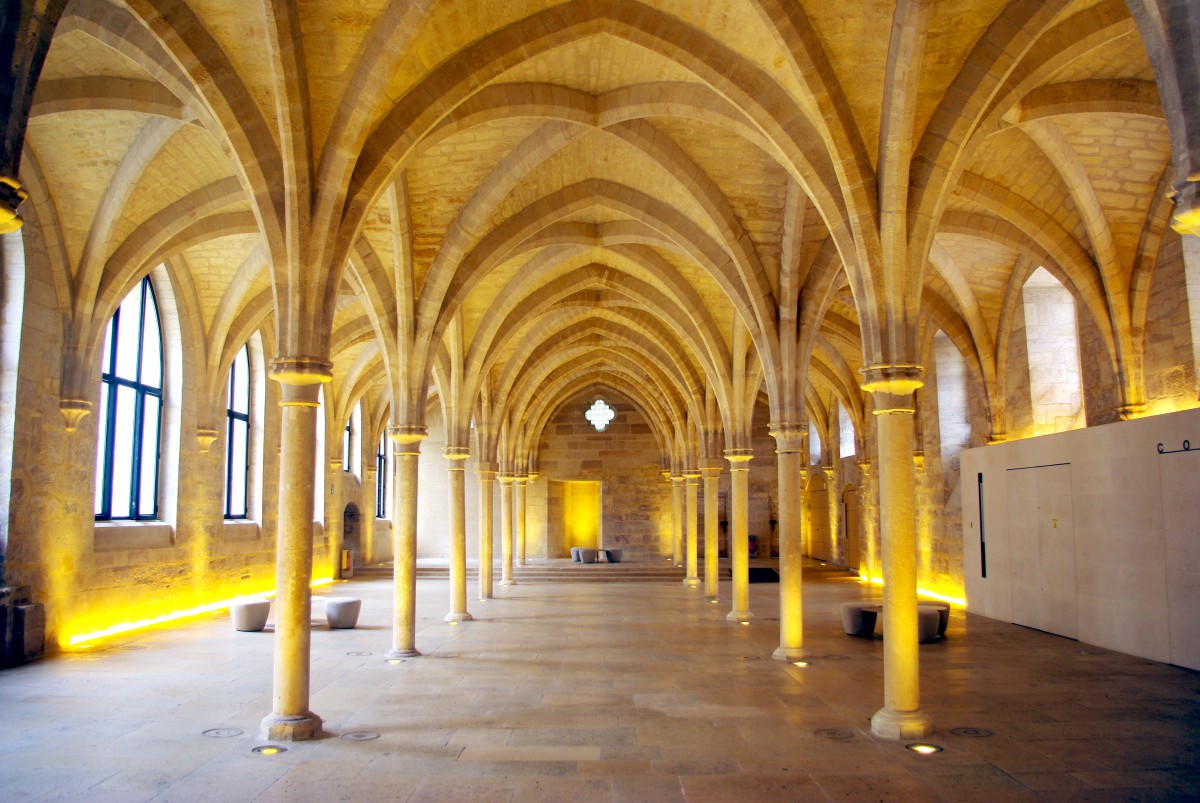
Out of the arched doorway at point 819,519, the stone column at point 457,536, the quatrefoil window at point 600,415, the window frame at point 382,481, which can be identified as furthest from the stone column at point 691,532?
the window frame at point 382,481

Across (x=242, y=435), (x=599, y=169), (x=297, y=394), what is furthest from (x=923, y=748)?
(x=242, y=435)

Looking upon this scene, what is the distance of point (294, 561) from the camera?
23.5 ft

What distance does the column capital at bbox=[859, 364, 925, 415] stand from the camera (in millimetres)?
7395

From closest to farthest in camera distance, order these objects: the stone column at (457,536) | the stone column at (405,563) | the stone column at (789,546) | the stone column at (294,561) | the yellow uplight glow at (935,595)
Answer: the stone column at (294,561)
the stone column at (789,546)
the stone column at (405,563)
the stone column at (457,536)
the yellow uplight glow at (935,595)

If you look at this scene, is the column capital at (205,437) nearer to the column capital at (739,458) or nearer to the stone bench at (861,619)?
the column capital at (739,458)

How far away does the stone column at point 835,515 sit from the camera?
90.0 feet

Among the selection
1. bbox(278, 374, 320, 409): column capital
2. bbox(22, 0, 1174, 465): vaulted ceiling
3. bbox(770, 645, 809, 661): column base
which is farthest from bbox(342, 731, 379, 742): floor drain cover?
bbox(770, 645, 809, 661): column base

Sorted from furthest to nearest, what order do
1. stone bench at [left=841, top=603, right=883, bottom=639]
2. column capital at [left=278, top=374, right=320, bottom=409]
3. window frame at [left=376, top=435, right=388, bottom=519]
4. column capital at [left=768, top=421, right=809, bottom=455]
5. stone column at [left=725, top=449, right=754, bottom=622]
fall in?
1. window frame at [left=376, top=435, right=388, bottom=519]
2. stone column at [left=725, top=449, right=754, bottom=622]
3. stone bench at [left=841, top=603, right=883, bottom=639]
4. column capital at [left=768, top=421, right=809, bottom=455]
5. column capital at [left=278, top=374, right=320, bottom=409]

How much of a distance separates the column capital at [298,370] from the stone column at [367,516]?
20.4 meters

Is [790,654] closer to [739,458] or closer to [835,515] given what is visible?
[739,458]

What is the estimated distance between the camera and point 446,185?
11.0m

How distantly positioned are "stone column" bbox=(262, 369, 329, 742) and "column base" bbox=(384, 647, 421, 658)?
3635mm

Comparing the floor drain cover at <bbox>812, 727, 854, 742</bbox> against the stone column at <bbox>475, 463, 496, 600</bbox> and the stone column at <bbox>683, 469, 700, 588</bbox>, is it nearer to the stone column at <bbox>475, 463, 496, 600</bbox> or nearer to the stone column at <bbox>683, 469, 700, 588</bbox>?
the stone column at <bbox>475, 463, 496, 600</bbox>

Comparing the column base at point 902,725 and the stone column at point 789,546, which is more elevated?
the stone column at point 789,546
